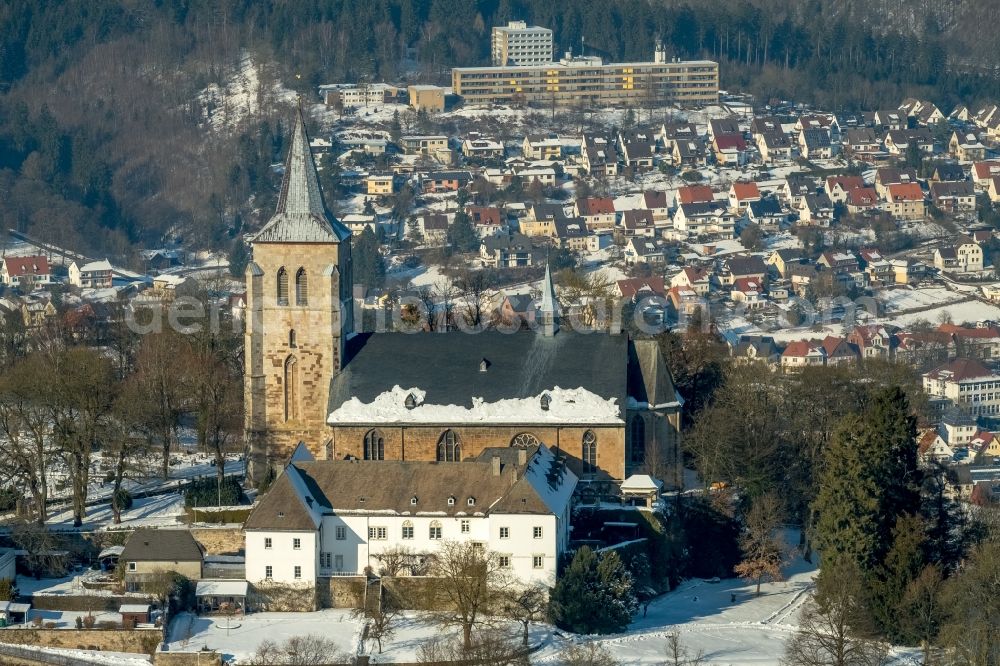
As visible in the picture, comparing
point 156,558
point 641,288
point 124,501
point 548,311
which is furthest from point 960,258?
point 156,558

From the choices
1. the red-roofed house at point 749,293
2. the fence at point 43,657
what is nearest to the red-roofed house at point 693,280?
the red-roofed house at point 749,293

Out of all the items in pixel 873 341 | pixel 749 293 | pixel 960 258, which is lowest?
pixel 873 341

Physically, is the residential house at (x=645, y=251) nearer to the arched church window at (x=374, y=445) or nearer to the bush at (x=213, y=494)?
the arched church window at (x=374, y=445)

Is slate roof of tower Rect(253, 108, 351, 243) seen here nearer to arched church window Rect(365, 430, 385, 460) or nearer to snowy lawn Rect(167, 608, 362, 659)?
arched church window Rect(365, 430, 385, 460)

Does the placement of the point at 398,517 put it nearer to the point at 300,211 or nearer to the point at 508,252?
the point at 300,211

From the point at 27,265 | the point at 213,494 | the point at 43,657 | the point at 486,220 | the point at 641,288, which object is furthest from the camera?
the point at 486,220

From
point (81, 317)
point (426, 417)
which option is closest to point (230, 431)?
point (426, 417)
